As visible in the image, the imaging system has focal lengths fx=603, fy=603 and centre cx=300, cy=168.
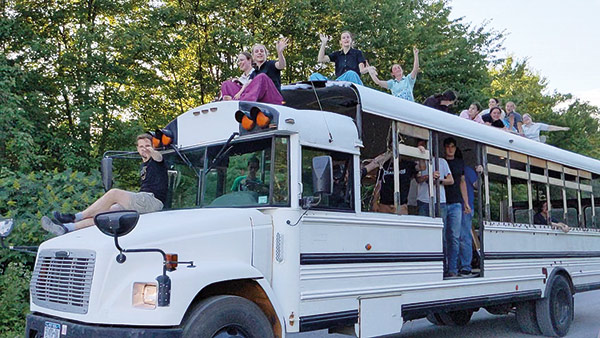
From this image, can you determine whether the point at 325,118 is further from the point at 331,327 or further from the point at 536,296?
the point at 536,296

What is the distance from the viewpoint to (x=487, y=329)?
9.73 m

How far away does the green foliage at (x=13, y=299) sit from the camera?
745 cm

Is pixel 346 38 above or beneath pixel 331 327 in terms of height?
above

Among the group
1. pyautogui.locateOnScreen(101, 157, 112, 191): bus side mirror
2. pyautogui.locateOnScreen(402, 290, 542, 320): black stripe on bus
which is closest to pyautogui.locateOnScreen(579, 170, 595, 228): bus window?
pyautogui.locateOnScreen(402, 290, 542, 320): black stripe on bus

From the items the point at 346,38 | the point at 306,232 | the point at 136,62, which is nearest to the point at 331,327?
the point at 306,232

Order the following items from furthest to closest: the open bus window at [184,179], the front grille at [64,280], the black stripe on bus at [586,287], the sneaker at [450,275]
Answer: the black stripe on bus at [586,287] < the sneaker at [450,275] < the open bus window at [184,179] < the front grille at [64,280]

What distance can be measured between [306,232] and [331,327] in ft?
3.22

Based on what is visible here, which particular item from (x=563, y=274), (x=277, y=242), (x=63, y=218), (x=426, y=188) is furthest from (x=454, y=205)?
(x=63, y=218)

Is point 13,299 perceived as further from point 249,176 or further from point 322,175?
point 322,175

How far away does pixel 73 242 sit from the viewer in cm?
461

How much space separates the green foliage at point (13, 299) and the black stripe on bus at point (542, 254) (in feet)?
19.5

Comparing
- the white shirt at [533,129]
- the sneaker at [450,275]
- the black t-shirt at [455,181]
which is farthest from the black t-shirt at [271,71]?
the white shirt at [533,129]

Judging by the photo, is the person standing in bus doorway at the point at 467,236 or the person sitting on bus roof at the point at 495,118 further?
the person sitting on bus roof at the point at 495,118

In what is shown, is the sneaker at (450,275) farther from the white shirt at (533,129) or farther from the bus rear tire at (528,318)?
the white shirt at (533,129)
